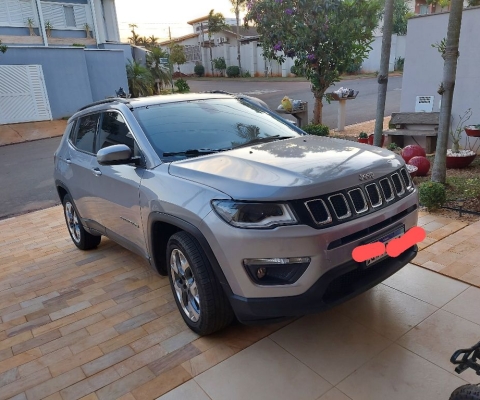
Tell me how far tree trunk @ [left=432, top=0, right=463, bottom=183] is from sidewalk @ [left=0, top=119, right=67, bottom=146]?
1464cm

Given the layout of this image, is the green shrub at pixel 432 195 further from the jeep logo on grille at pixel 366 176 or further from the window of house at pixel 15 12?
the window of house at pixel 15 12

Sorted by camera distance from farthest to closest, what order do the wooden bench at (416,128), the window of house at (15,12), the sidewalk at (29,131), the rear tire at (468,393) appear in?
the window of house at (15,12) < the sidewalk at (29,131) < the wooden bench at (416,128) < the rear tire at (468,393)

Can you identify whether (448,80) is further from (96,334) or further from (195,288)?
(96,334)

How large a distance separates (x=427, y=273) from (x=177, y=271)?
212 cm

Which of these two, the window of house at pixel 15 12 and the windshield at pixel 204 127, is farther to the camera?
the window of house at pixel 15 12

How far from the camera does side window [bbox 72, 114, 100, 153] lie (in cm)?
406

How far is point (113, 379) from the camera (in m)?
2.60

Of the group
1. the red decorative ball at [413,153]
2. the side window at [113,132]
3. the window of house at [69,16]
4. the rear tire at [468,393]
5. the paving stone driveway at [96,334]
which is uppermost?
A: the window of house at [69,16]

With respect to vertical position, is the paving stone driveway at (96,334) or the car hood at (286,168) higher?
the car hood at (286,168)

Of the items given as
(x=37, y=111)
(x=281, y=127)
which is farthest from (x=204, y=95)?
(x=37, y=111)

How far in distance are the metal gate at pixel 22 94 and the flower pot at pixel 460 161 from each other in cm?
1656

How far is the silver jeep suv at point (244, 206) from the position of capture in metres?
2.27

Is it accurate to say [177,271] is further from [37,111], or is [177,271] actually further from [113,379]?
[37,111]

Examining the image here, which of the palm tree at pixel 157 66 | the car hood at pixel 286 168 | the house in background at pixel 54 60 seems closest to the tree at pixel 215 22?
the house in background at pixel 54 60
